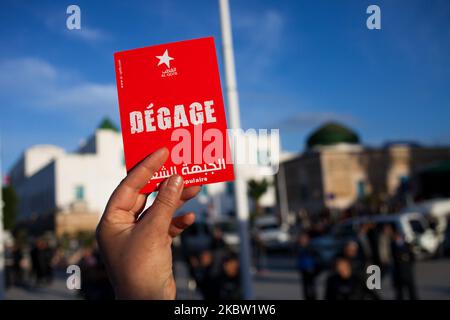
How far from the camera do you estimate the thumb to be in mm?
1662

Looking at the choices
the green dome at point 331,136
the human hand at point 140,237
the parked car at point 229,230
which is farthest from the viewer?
the green dome at point 331,136

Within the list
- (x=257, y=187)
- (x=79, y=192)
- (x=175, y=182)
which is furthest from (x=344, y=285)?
(x=257, y=187)

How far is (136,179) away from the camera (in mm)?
1728

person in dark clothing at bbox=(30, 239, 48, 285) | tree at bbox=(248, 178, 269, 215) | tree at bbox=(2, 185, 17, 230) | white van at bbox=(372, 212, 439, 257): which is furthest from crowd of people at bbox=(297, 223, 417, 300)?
tree at bbox=(248, 178, 269, 215)

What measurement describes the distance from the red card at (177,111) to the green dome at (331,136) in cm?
4542

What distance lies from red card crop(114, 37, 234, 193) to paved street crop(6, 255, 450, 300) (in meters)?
7.98

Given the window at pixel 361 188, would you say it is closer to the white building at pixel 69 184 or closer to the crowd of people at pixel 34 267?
the white building at pixel 69 184

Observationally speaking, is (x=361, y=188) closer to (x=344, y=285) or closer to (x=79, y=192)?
(x=79, y=192)

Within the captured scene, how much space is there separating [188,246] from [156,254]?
2204 cm

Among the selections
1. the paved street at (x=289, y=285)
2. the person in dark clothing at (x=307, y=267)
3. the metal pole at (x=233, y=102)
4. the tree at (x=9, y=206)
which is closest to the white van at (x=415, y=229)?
the paved street at (x=289, y=285)

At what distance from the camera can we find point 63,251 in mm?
25531

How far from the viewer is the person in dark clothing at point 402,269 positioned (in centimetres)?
871
